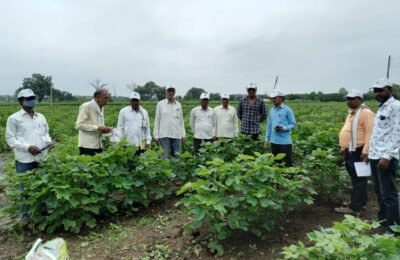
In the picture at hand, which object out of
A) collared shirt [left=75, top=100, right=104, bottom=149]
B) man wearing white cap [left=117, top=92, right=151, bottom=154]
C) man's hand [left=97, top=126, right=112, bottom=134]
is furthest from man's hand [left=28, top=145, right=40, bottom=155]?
man wearing white cap [left=117, top=92, right=151, bottom=154]

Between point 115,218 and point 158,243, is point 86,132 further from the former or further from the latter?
point 158,243

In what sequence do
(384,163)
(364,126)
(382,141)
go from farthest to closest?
(364,126), (382,141), (384,163)

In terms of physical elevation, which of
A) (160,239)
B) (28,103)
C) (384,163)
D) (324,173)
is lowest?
(160,239)

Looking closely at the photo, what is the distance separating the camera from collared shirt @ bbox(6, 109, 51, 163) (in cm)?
431

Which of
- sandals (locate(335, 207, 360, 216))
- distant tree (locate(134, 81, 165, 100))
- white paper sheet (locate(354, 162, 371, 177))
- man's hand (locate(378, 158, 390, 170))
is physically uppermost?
distant tree (locate(134, 81, 165, 100))

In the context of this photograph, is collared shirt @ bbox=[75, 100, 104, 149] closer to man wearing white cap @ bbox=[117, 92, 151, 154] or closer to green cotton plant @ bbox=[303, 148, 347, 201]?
man wearing white cap @ bbox=[117, 92, 151, 154]

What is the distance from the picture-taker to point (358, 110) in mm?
4379

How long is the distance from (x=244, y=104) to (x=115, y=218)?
3.02m

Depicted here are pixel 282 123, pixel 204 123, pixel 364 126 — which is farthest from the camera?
pixel 204 123

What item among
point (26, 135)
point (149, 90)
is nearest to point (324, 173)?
point (26, 135)

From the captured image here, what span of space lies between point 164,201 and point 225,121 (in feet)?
6.69

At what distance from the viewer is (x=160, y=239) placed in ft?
12.8

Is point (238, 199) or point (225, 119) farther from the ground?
point (225, 119)

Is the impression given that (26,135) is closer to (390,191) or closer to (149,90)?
(390,191)
